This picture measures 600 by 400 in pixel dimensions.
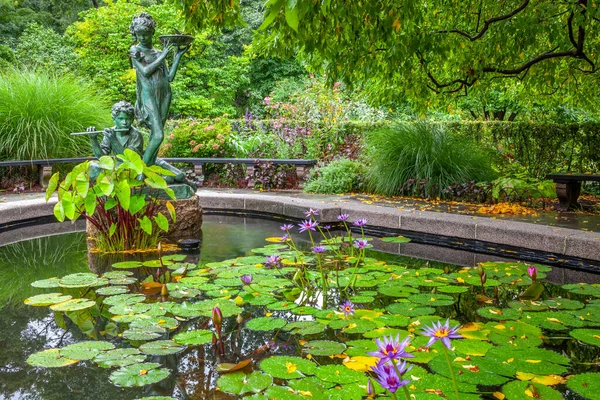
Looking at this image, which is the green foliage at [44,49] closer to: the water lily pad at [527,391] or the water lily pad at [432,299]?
the water lily pad at [432,299]

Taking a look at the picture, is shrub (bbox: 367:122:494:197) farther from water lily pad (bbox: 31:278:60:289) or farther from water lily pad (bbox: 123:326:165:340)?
water lily pad (bbox: 123:326:165:340)

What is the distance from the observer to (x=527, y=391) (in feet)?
7.60

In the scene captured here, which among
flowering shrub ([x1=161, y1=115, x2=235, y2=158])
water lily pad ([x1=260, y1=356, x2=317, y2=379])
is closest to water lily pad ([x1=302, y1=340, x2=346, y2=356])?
water lily pad ([x1=260, y1=356, x2=317, y2=379])

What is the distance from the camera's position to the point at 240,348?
9.57 ft

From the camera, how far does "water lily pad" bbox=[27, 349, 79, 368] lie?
266 centimetres

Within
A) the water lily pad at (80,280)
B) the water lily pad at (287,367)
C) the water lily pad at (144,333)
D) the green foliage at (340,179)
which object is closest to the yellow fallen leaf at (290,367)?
the water lily pad at (287,367)

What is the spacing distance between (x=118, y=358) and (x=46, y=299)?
4.22ft

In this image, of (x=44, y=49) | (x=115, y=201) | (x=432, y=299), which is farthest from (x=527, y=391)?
(x=44, y=49)

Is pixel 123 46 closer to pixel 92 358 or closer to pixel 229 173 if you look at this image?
pixel 229 173

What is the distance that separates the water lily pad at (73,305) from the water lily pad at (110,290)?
203 mm

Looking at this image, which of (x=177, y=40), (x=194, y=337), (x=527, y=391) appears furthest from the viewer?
(x=177, y=40)

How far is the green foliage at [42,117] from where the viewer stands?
942cm

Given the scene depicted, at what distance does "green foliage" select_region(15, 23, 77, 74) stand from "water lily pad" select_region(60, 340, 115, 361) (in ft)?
58.8

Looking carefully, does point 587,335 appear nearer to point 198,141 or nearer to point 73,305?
point 73,305
